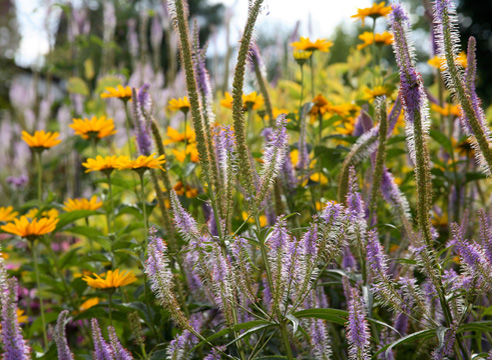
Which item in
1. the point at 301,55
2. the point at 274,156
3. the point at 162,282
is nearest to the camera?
the point at 162,282

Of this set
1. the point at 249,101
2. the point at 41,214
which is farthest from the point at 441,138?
the point at 41,214

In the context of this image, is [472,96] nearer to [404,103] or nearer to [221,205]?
[404,103]

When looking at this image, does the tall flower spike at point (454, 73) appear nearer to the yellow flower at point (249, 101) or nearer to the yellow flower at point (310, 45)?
the yellow flower at point (249, 101)

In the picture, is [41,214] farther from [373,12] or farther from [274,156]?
[373,12]

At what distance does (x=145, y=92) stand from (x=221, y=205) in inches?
22.7

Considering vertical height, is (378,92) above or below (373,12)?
below

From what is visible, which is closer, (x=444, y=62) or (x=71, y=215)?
(x=444, y=62)

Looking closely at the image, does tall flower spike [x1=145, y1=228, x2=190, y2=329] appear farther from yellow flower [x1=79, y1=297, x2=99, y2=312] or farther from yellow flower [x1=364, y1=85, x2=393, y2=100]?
yellow flower [x1=364, y1=85, x2=393, y2=100]

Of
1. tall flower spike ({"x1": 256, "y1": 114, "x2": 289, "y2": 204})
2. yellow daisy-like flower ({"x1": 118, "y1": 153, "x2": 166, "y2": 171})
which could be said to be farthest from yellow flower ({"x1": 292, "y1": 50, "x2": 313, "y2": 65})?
tall flower spike ({"x1": 256, "y1": 114, "x2": 289, "y2": 204})

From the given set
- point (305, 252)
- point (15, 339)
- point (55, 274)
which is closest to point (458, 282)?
point (305, 252)

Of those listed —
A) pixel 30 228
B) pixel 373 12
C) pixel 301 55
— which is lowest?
pixel 30 228

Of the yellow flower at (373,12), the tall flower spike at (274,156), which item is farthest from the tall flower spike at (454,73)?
the yellow flower at (373,12)

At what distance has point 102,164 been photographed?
5.71ft

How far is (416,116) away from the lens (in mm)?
1034
